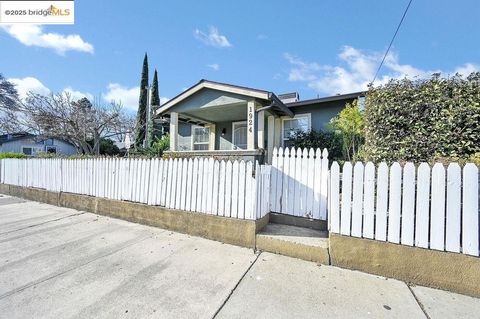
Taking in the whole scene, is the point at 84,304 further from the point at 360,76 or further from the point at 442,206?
the point at 360,76

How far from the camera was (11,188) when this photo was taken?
351 inches

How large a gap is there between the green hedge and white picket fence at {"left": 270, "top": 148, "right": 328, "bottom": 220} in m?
1.69

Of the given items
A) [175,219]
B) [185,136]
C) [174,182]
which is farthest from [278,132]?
[175,219]

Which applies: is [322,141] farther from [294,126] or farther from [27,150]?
[27,150]

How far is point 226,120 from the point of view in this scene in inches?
459

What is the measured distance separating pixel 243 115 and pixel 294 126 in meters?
2.38

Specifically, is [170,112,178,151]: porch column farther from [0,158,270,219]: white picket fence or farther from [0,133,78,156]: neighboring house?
[0,133,78,156]: neighboring house

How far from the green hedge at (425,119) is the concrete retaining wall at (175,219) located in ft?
10.3

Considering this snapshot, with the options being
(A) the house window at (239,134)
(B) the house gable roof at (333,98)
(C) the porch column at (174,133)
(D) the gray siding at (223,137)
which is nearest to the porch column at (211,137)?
(D) the gray siding at (223,137)

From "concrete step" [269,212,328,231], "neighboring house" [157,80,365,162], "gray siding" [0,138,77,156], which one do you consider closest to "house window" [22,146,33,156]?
"gray siding" [0,138,77,156]

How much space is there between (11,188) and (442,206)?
12851 millimetres

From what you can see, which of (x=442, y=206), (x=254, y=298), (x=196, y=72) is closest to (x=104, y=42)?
(x=196, y=72)

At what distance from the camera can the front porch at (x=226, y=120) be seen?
832 cm

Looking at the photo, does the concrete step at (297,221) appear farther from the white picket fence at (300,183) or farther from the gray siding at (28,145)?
the gray siding at (28,145)
